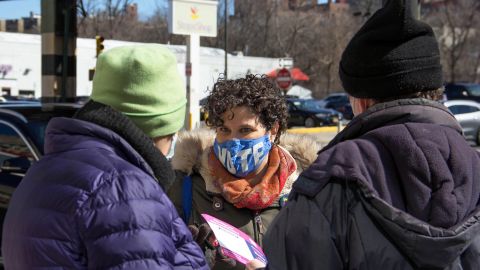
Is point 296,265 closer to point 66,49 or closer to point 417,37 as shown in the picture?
point 417,37

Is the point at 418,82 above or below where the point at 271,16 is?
below

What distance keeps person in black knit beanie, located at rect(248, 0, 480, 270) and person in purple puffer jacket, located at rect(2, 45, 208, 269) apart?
14.8 inches

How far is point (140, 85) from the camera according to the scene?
188cm

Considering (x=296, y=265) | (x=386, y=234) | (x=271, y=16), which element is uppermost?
(x=271, y=16)

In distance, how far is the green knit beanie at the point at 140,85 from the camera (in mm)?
1869

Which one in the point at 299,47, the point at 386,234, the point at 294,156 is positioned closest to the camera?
the point at 386,234

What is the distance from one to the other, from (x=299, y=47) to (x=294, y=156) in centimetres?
5863

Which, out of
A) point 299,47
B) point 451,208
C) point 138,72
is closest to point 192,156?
point 138,72

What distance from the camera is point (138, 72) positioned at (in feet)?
6.13

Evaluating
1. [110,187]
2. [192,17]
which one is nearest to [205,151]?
[110,187]

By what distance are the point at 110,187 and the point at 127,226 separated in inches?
4.8

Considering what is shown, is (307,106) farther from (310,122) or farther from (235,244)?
(235,244)

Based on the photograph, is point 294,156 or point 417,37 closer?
point 417,37

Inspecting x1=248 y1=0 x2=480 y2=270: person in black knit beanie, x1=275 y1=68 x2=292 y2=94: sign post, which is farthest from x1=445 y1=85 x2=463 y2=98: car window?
x1=248 y1=0 x2=480 y2=270: person in black knit beanie
